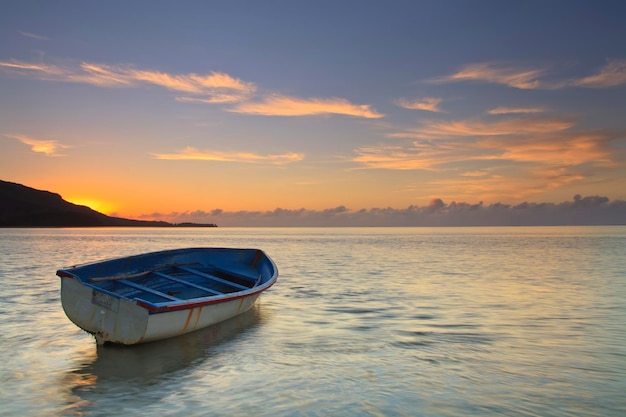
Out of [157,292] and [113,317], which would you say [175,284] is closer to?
[157,292]

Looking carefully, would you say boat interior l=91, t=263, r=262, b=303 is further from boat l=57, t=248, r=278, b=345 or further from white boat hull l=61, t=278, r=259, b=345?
white boat hull l=61, t=278, r=259, b=345

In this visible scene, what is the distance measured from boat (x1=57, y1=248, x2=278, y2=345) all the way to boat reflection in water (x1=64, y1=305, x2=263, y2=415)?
1.27 ft

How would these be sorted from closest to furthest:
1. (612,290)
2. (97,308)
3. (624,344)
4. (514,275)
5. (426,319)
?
(97,308) → (624,344) → (426,319) → (612,290) → (514,275)

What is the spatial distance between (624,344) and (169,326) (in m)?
10.7

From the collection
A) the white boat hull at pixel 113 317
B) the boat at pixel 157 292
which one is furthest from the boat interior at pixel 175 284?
the white boat hull at pixel 113 317

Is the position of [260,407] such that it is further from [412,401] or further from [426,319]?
[426,319]

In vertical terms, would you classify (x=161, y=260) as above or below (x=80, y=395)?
above

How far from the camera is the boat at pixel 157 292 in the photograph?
10188 mm

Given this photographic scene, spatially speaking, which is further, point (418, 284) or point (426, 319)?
point (418, 284)

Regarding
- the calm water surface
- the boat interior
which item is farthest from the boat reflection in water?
the boat interior

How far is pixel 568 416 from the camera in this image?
7.30 metres

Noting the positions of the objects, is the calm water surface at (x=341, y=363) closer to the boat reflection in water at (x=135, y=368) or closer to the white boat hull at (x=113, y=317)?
the boat reflection in water at (x=135, y=368)

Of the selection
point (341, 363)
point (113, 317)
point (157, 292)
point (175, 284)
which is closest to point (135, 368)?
point (113, 317)

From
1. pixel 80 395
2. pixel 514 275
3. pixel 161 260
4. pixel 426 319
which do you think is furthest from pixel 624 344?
pixel 514 275
